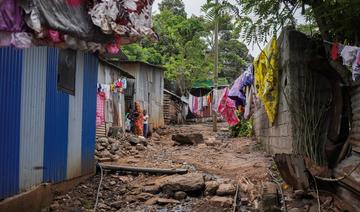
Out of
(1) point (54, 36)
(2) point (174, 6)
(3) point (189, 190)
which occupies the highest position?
(2) point (174, 6)

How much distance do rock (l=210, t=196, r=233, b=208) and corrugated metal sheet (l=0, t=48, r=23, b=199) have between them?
3.49 metres

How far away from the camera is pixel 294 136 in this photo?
26.2 feet

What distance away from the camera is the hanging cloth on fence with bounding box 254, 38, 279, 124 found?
31.2ft

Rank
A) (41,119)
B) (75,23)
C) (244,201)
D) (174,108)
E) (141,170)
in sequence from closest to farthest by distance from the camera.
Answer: (75,23) → (41,119) → (244,201) → (141,170) → (174,108)

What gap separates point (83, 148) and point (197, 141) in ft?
26.1

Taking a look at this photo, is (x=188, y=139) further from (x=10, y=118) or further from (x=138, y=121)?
(x=10, y=118)

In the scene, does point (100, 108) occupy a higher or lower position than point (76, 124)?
higher

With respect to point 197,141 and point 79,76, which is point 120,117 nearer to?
point 197,141

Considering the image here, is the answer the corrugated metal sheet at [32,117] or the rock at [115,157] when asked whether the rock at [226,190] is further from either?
the rock at [115,157]

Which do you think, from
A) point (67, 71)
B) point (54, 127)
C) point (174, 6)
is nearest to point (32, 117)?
point (54, 127)

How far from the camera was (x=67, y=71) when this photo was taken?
8195 mm

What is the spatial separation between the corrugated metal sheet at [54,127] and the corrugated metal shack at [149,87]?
13.3 meters

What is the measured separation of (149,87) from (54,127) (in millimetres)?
16639

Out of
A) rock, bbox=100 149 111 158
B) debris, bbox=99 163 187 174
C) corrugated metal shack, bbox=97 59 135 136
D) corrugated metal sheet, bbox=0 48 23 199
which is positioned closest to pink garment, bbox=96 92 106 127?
corrugated metal shack, bbox=97 59 135 136
